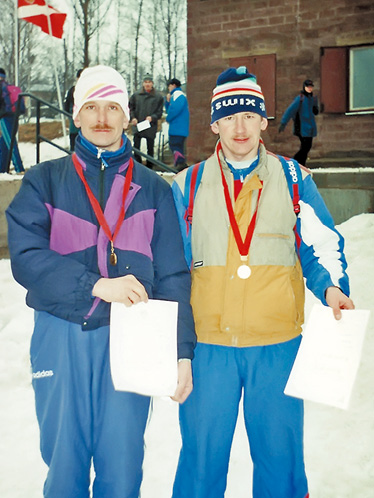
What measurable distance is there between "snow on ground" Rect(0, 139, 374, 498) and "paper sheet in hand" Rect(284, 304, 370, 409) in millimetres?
1168

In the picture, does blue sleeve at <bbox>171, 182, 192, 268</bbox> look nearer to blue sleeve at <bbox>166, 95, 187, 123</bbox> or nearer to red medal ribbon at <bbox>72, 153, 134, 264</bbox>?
red medal ribbon at <bbox>72, 153, 134, 264</bbox>

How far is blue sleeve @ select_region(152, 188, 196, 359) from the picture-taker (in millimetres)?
2127

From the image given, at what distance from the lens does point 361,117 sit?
37.1ft

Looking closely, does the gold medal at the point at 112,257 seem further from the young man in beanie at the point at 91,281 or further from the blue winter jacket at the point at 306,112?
the blue winter jacket at the point at 306,112

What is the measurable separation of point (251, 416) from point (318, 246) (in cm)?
81

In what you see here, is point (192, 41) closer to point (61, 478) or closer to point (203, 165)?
point (203, 165)

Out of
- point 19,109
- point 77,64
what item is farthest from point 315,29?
point 77,64

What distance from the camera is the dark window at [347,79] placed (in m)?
11.2

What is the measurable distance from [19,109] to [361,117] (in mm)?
7270

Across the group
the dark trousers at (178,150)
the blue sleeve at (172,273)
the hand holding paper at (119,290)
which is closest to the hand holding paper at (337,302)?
the blue sleeve at (172,273)

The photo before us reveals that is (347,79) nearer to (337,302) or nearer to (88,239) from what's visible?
(337,302)

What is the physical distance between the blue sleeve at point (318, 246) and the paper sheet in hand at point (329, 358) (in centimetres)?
15

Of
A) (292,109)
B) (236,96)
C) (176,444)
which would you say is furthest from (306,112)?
(236,96)

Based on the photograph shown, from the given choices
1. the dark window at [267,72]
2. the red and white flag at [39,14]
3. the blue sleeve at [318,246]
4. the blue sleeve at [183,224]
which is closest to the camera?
the blue sleeve at [318,246]
